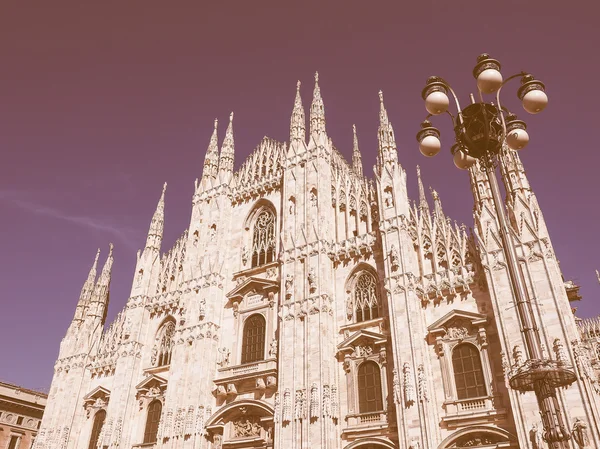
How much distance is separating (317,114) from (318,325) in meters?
14.1

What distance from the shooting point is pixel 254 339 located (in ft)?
89.6

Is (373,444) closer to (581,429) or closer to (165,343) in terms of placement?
(581,429)

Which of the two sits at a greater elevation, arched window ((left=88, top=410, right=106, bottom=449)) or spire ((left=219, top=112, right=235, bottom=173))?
spire ((left=219, top=112, right=235, bottom=173))

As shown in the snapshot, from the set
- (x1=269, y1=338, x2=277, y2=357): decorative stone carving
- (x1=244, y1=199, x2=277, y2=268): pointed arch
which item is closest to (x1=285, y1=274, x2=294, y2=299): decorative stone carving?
(x1=269, y1=338, x2=277, y2=357): decorative stone carving

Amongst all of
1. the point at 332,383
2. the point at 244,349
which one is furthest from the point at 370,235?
the point at 244,349

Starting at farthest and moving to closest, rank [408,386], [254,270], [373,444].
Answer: [254,270]
[373,444]
[408,386]

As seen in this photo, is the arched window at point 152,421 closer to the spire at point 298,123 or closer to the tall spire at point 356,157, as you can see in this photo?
the spire at point 298,123

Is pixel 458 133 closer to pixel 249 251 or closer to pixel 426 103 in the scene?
pixel 426 103

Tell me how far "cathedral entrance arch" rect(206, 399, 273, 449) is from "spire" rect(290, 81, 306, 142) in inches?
632

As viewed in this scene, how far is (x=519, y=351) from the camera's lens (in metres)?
18.4

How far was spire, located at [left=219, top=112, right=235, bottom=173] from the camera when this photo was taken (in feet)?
114

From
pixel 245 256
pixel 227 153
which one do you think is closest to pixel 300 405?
pixel 245 256

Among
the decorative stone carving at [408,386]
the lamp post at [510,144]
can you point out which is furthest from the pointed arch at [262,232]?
the lamp post at [510,144]

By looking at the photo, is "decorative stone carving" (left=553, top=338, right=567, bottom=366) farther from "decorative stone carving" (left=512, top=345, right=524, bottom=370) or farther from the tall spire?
the tall spire
